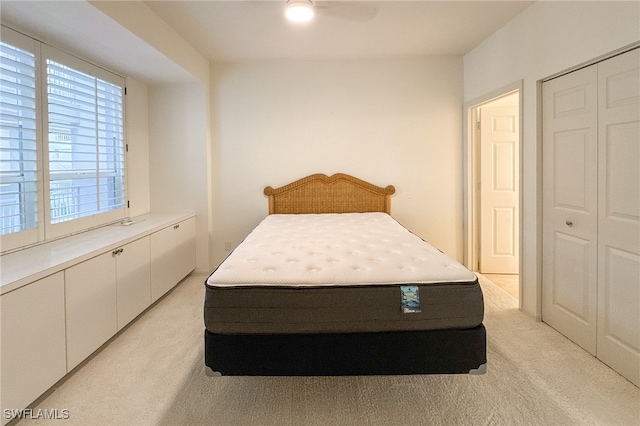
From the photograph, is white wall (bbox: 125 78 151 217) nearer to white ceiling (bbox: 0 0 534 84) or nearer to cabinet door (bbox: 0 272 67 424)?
white ceiling (bbox: 0 0 534 84)

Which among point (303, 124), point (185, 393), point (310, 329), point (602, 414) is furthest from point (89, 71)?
point (602, 414)

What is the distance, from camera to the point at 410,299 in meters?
1.78

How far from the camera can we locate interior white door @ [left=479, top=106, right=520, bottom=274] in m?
4.15

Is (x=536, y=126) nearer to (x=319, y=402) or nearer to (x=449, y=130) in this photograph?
(x=449, y=130)

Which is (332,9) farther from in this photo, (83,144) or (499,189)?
(499,189)

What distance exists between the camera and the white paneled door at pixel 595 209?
2.11 meters

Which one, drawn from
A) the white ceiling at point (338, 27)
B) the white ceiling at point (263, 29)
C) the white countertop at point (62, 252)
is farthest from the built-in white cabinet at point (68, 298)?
the white ceiling at point (338, 27)

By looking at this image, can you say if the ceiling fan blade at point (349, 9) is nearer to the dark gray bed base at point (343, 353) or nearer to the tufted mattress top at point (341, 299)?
the tufted mattress top at point (341, 299)

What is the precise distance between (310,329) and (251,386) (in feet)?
2.08

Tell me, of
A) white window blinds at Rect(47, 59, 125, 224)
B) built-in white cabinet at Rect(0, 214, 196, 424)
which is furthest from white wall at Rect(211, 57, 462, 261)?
built-in white cabinet at Rect(0, 214, 196, 424)

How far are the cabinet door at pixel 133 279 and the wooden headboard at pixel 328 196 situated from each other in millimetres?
1620

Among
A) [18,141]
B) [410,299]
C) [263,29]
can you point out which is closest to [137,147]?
[18,141]

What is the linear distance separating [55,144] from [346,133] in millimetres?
2788

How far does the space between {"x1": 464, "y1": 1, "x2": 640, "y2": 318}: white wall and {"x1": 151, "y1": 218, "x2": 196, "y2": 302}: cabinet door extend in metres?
3.15
